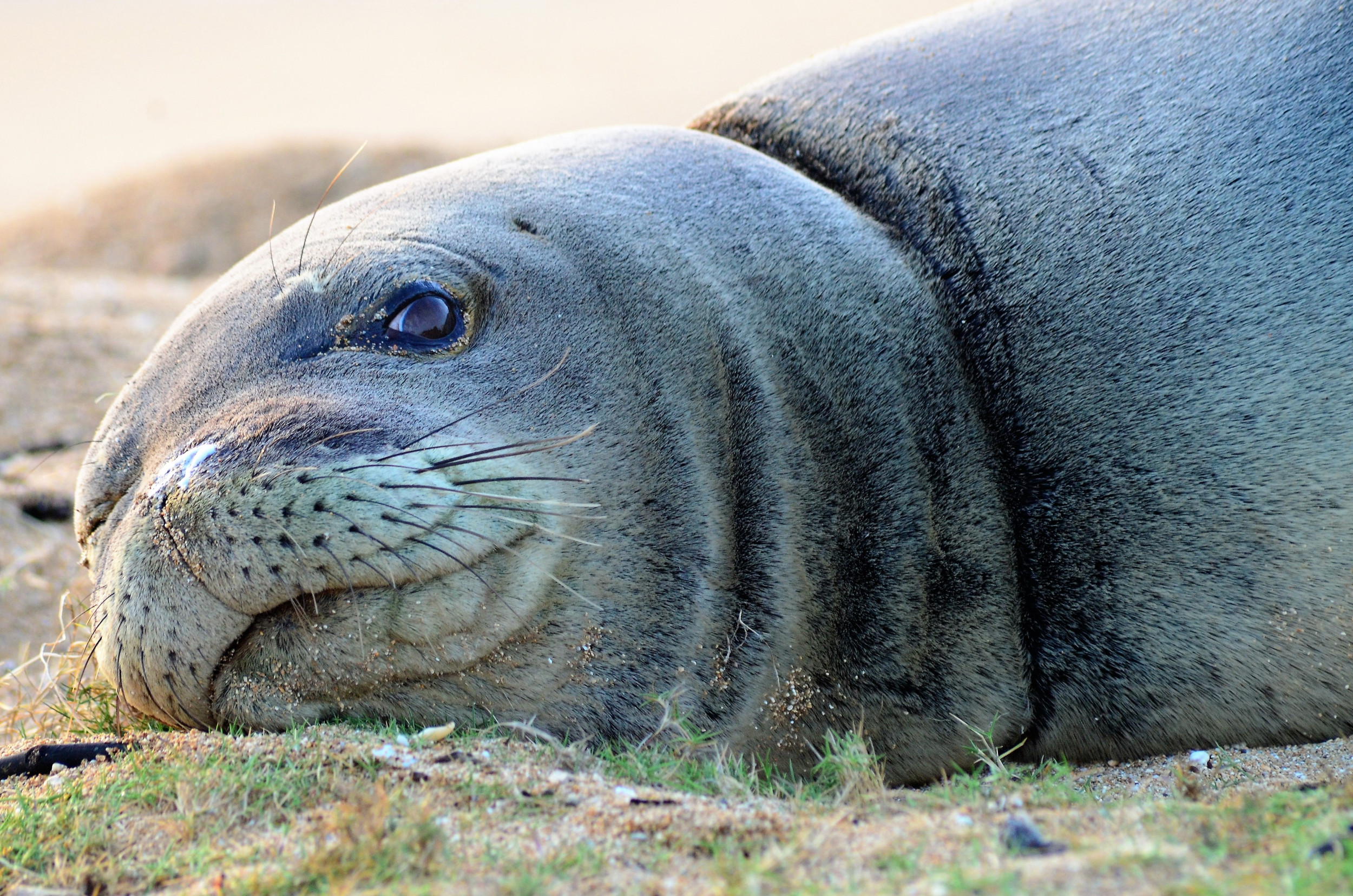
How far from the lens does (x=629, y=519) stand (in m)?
2.79

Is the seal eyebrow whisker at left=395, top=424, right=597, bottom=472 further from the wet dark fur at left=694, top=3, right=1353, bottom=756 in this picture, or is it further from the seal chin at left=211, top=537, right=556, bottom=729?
the wet dark fur at left=694, top=3, right=1353, bottom=756

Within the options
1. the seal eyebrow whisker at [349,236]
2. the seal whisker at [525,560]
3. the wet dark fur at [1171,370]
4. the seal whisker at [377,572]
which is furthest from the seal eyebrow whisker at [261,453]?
the wet dark fur at [1171,370]

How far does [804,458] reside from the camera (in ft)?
9.55

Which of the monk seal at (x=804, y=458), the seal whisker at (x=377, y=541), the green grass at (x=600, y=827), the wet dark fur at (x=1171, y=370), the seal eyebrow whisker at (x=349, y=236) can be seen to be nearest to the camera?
the green grass at (x=600, y=827)

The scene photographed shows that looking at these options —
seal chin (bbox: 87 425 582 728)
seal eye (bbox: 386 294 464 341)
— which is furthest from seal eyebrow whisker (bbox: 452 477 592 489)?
seal eye (bbox: 386 294 464 341)

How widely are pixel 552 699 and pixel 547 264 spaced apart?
104 cm

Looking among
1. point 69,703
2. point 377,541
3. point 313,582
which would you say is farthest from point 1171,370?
point 69,703

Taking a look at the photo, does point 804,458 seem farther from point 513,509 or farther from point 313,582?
point 313,582

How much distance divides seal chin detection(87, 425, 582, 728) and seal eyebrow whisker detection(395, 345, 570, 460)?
4 cm

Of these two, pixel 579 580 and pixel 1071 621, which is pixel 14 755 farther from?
pixel 1071 621

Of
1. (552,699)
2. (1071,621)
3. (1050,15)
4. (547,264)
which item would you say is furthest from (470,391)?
(1050,15)

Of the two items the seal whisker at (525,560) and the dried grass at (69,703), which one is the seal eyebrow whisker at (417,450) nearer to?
the seal whisker at (525,560)

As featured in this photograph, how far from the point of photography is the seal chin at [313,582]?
8.26 ft

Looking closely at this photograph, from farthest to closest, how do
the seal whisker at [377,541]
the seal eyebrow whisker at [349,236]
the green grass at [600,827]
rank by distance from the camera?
the seal eyebrow whisker at [349,236], the seal whisker at [377,541], the green grass at [600,827]
